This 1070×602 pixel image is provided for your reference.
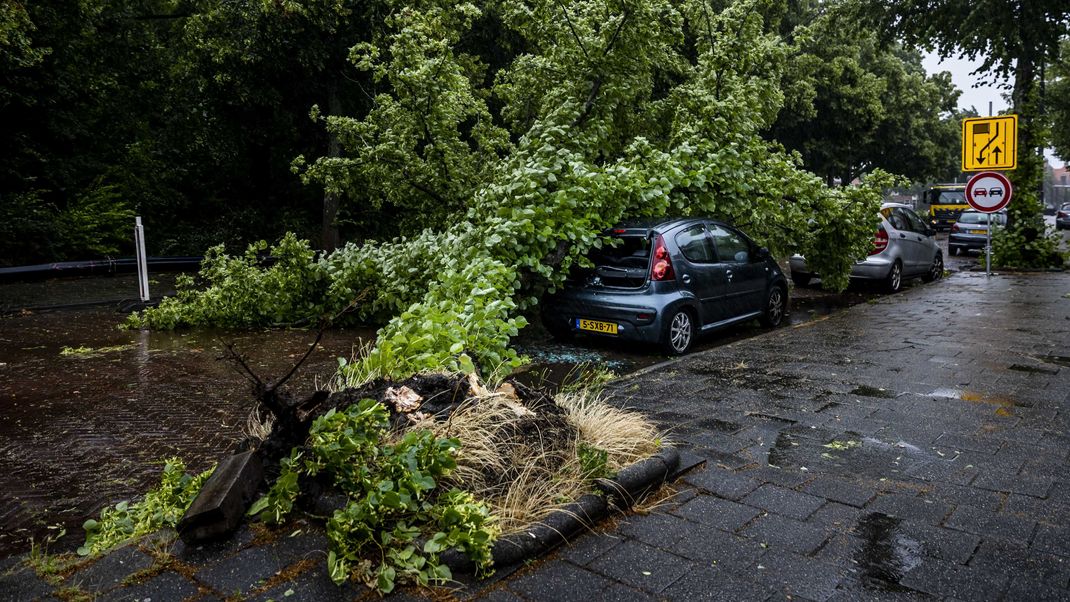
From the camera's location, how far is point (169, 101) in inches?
896

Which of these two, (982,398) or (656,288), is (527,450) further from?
(656,288)

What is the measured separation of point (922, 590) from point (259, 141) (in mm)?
23043

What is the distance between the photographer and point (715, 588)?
3064mm

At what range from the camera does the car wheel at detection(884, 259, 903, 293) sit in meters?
14.4

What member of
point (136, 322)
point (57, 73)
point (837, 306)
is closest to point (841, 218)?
point (837, 306)

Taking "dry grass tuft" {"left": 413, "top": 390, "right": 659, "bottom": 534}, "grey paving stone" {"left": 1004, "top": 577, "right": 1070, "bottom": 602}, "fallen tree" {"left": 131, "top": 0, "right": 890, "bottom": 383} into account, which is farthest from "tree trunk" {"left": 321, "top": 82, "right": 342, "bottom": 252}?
"grey paving stone" {"left": 1004, "top": 577, "right": 1070, "bottom": 602}

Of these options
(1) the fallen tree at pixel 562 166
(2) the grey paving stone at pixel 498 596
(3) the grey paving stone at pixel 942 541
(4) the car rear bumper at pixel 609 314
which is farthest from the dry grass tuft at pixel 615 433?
(4) the car rear bumper at pixel 609 314

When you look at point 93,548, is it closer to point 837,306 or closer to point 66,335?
point 66,335

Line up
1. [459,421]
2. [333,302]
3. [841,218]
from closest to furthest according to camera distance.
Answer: [459,421] < [333,302] < [841,218]

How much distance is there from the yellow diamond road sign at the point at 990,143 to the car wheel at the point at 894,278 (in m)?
3.32

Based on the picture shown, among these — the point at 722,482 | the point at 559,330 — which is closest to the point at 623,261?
the point at 559,330

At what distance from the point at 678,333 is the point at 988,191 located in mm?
10325

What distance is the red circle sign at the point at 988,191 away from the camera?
15172mm

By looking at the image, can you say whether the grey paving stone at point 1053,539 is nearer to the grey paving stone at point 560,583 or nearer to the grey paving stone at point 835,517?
the grey paving stone at point 835,517
